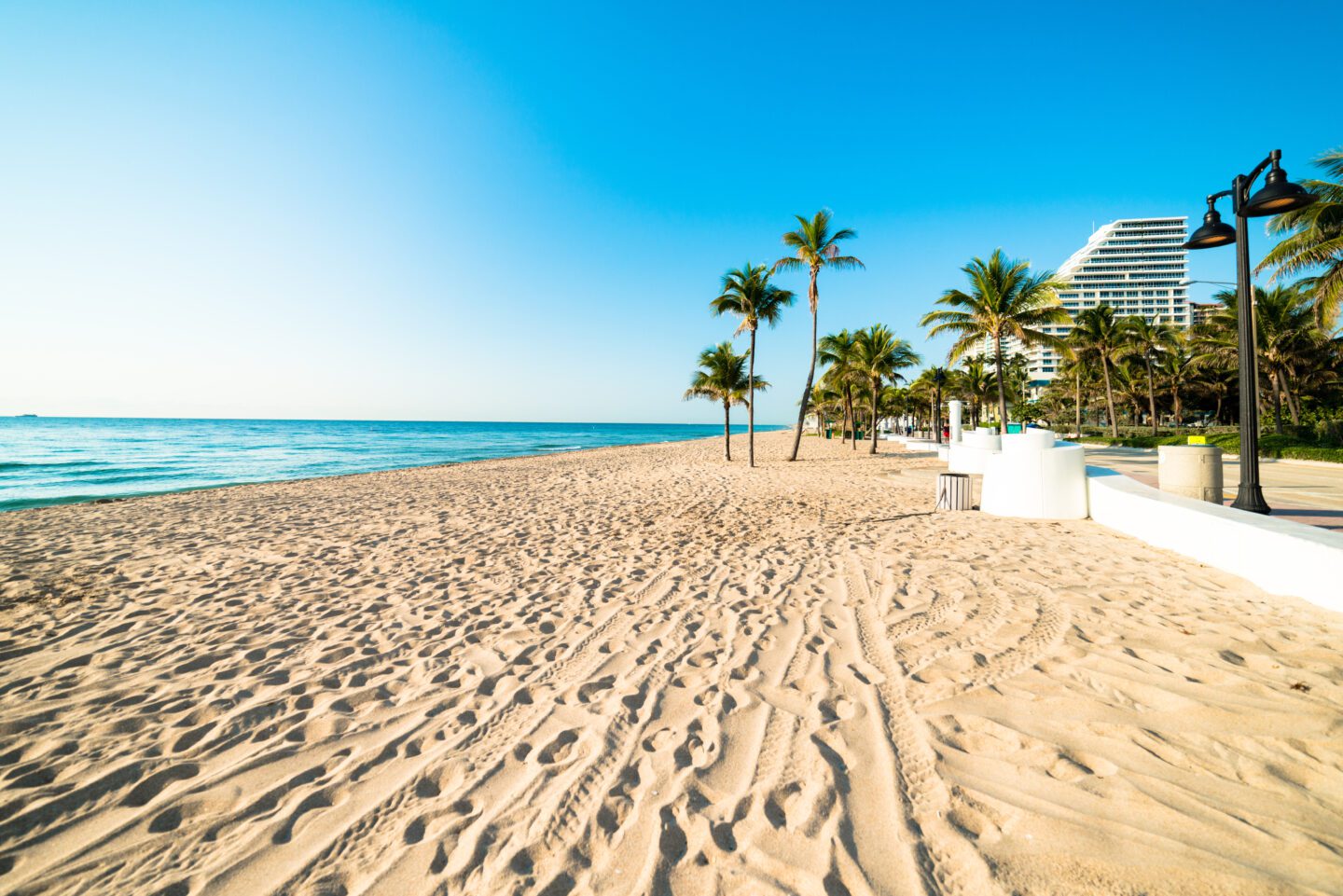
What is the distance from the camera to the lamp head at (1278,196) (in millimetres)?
5156

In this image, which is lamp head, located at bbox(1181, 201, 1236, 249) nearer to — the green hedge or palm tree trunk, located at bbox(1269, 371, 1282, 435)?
the green hedge

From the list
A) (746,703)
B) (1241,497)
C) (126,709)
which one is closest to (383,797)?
(746,703)

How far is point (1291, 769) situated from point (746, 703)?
2.30 metres

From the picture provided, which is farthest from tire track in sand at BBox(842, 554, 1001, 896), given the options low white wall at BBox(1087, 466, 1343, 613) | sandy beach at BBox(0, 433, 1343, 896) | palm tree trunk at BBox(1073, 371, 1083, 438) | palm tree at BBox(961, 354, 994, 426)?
palm tree trunk at BBox(1073, 371, 1083, 438)

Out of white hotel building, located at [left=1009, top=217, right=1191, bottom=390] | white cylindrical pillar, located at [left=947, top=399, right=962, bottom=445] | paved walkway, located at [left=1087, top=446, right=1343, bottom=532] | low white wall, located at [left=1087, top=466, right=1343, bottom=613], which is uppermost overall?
white hotel building, located at [left=1009, top=217, right=1191, bottom=390]

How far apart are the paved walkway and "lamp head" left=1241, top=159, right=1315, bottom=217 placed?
11.4 feet

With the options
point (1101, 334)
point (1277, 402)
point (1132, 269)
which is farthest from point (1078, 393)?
point (1132, 269)

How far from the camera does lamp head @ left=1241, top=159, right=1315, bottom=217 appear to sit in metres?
5.16

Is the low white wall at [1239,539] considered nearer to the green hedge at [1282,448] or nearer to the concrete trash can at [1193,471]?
the concrete trash can at [1193,471]

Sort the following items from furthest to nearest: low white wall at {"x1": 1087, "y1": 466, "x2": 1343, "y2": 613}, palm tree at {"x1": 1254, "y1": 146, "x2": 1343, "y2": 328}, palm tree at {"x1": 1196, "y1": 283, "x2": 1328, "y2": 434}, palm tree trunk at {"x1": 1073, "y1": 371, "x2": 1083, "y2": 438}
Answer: palm tree trunk at {"x1": 1073, "y1": 371, "x2": 1083, "y2": 438}, palm tree at {"x1": 1196, "y1": 283, "x2": 1328, "y2": 434}, palm tree at {"x1": 1254, "y1": 146, "x2": 1343, "y2": 328}, low white wall at {"x1": 1087, "y1": 466, "x2": 1343, "y2": 613}

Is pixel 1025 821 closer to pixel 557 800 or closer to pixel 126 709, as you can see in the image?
pixel 557 800

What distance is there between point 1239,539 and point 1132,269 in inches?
5451

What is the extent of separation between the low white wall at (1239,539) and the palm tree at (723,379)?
1825cm

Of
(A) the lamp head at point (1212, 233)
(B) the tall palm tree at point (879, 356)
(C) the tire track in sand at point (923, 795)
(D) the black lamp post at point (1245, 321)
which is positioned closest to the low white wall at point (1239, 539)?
(D) the black lamp post at point (1245, 321)
